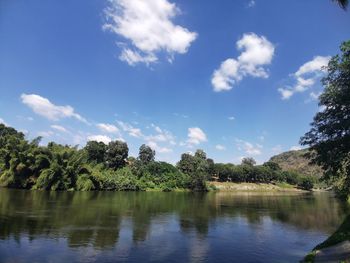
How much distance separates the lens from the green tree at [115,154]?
125000 mm

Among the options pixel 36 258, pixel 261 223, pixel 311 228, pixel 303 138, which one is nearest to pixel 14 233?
pixel 36 258

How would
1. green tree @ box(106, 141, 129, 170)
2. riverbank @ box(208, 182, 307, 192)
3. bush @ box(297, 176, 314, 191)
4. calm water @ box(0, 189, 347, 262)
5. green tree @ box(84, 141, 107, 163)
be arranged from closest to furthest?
calm water @ box(0, 189, 347, 262)
green tree @ box(84, 141, 107, 163)
green tree @ box(106, 141, 129, 170)
riverbank @ box(208, 182, 307, 192)
bush @ box(297, 176, 314, 191)

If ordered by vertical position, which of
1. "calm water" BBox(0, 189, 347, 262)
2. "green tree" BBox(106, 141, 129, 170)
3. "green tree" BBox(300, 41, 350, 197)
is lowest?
"calm water" BBox(0, 189, 347, 262)

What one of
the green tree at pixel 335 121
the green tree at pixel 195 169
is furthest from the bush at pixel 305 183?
the green tree at pixel 335 121

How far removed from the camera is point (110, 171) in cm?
11331

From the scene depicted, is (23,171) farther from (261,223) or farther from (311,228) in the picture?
(311,228)

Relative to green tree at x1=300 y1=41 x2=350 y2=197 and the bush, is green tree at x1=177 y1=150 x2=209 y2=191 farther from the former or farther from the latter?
green tree at x1=300 y1=41 x2=350 y2=197

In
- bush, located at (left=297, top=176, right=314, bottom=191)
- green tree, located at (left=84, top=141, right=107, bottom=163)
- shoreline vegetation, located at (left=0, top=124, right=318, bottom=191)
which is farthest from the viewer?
bush, located at (left=297, top=176, right=314, bottom=191)

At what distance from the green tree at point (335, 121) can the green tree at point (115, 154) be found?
4114 inches

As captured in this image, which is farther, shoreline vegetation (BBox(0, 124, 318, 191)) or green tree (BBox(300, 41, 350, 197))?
shoreline vegetation (BBox(0, 124, 318, 191))

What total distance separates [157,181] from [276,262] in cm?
10106

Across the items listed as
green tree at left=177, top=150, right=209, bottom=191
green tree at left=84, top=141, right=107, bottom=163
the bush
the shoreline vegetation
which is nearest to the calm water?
the shoreline vegetation

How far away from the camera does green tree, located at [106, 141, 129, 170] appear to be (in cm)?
12500

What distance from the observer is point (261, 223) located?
44.1m
